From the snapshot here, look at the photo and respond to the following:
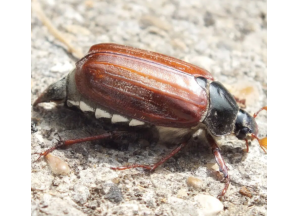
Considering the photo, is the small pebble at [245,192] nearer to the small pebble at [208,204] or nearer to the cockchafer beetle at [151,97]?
the cockchafer beetle at [151,97]

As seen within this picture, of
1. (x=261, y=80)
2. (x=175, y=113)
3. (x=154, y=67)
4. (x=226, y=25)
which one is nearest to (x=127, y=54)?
(x=154, y=67)

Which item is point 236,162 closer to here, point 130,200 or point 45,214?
point 130,200

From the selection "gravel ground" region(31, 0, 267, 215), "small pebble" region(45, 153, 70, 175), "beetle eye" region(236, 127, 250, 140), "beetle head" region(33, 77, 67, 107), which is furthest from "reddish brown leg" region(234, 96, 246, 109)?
"small pebble" region(45, 153, 70, 175)

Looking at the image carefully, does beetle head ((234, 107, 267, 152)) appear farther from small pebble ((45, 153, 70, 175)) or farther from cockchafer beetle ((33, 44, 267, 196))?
small pebble ((45, 153, 70, 175))

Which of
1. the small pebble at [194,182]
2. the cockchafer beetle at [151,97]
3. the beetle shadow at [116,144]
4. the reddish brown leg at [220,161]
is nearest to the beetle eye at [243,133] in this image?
the cockchafer beetle at [151,97]

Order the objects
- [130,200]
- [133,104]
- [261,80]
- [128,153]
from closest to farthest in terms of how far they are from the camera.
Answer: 1. [130,200]
2. [133,104]
3. [128,153]
4. [261,80]
